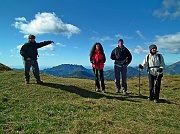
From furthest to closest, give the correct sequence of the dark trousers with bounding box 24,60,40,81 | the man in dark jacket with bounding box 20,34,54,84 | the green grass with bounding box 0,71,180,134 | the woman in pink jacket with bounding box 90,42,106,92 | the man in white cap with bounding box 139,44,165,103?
the dark trousers with bounding box 24,60,40,81 < the man in dark jacket with bounding box 20,34,54,84 < the woman in pink jacket with bounding box 90,42,106,92 < the man in white cap with bounding box 139,44,165,103 < the green grass with bounding box 0,71,180,134

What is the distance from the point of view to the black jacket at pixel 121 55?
16141mm

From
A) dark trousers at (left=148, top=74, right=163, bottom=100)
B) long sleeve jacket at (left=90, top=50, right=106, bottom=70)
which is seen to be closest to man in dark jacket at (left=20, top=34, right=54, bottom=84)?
long sleeve jacket at (left=90, top=50, right=106, bottom=70)

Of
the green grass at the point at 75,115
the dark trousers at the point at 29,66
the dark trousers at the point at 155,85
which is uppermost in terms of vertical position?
the dark trousers at the point at 29,66

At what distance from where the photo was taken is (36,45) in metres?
16.6

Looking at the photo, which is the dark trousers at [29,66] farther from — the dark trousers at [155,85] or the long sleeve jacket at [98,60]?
the dark trousers at [155,85]

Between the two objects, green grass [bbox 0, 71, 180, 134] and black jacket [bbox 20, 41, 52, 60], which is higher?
black jacket [bbox 20, 41, 52, 60]

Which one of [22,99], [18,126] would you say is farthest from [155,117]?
[22,99]

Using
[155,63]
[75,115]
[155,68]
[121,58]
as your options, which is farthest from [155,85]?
[75,115]

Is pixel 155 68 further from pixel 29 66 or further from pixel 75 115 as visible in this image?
pixel 29 66

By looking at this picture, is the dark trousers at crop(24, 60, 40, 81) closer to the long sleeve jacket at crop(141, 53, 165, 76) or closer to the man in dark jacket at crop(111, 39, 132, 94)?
the man in dark jacket at crop(111, 39, 132, 94)

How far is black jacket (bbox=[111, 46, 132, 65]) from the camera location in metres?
16.1

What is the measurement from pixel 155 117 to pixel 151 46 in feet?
16.7

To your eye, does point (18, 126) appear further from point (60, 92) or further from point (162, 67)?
point (162, 67)

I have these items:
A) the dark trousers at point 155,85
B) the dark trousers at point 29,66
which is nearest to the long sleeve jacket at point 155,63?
the dark trousers at point 155,85
